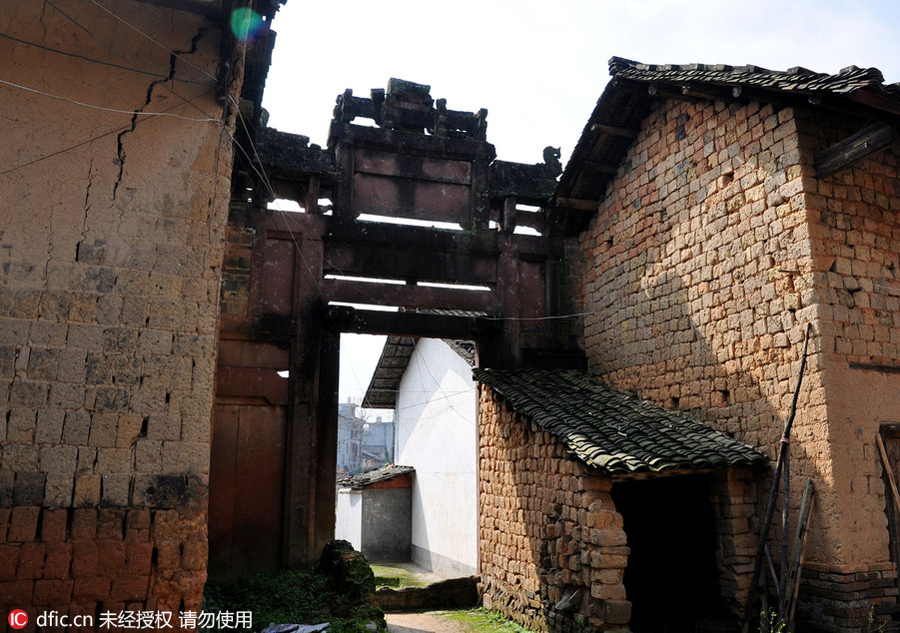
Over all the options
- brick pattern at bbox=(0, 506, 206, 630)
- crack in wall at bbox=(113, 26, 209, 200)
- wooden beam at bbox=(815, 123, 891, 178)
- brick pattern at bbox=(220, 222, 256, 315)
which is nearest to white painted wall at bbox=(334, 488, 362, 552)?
brick pattern at bbox=(220, 222, 256, 315)

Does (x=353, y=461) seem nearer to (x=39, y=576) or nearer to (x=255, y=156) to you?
(x=255, y=156)

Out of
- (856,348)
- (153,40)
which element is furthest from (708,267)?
(153,40)

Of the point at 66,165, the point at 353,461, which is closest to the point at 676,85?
the point at 66,165

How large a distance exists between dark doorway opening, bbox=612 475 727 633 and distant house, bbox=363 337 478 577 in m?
Answer: 3.69

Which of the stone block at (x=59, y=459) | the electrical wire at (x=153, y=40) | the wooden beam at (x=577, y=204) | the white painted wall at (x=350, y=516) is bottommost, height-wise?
the white painted wall at (x=350, y=516)

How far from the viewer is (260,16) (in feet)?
19.9

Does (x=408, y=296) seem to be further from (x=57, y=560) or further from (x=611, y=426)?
(x=57, y=560)

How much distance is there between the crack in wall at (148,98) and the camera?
212 inches

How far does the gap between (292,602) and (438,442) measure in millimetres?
9821

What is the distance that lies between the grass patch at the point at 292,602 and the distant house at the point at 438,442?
503cm

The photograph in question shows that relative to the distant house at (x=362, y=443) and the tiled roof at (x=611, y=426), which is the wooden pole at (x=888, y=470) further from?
the distant house at (x=362, y=443)

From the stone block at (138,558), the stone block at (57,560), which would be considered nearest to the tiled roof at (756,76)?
the stone block at (138,558)

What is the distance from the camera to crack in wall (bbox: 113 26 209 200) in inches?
212

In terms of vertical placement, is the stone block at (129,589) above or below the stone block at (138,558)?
below
